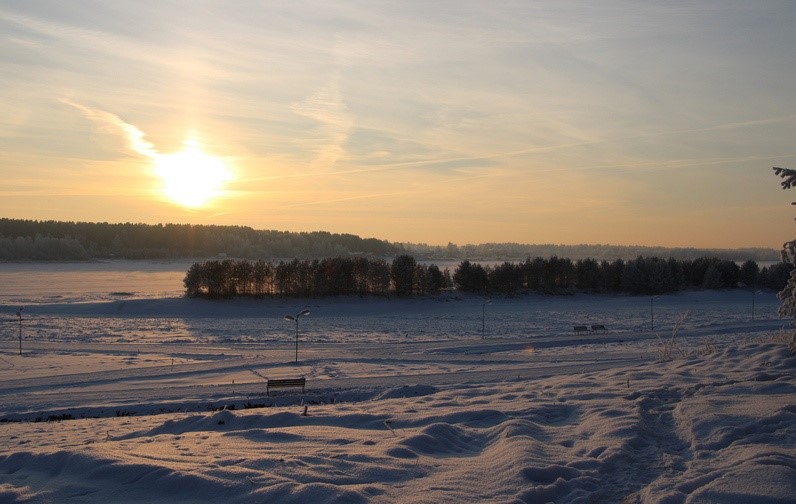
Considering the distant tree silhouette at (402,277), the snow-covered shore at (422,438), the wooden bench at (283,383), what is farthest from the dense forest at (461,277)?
the wooden bench at (283,383)

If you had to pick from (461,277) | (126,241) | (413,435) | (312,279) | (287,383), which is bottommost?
(287,383)

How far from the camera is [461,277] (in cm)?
9244

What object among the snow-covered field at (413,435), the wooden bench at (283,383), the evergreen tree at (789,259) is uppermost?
the evergreen tree at (789,259)

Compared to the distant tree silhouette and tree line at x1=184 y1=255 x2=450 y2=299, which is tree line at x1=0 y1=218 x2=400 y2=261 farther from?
the distant tree silhouette

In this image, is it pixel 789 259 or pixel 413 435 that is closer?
pixel 413 435

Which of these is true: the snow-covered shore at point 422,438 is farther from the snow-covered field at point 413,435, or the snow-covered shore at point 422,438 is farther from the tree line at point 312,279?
the tree line at point 312,279

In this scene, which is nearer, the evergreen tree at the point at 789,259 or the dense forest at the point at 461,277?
the evergreen tree at the point at 789,259

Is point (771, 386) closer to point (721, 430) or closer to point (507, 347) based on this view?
point (721, 430)

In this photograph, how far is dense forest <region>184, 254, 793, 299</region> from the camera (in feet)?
274

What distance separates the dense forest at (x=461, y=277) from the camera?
83500 millimetres

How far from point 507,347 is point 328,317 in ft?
109

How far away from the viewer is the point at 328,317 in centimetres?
7088

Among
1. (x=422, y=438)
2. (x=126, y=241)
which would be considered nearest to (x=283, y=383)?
(x=422, y=438)

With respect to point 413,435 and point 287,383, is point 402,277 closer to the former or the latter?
point 287,383
